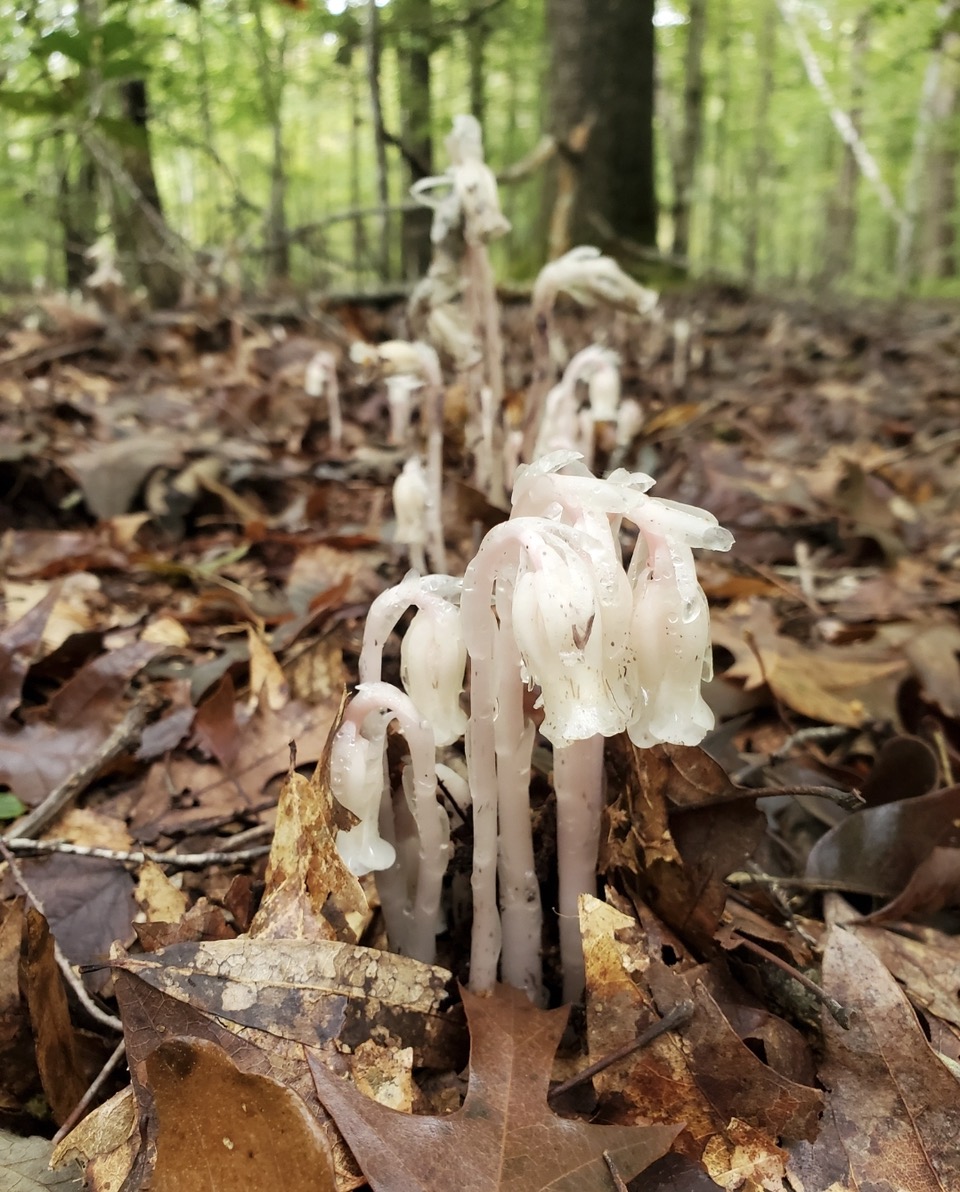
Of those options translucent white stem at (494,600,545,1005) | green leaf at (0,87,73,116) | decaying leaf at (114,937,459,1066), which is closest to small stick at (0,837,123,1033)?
decaying leaf at (114,937,459,1066)

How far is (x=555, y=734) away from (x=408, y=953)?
477 mm

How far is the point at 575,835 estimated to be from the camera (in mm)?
1111

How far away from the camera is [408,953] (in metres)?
1.20

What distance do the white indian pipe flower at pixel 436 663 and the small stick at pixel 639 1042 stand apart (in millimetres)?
376

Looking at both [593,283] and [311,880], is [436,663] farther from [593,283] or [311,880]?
[593,283]

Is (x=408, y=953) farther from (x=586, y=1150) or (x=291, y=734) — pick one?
(x=291, y=734)

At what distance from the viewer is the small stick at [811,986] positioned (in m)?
1.04

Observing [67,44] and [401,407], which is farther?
[401,407]

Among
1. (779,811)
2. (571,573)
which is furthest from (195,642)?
(571,573)

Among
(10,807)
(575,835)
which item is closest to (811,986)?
(575,835)

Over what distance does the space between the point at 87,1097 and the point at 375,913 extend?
15.4 inches

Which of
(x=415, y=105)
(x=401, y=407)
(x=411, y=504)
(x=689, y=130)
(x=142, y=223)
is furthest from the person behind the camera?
(x=689, y=130)

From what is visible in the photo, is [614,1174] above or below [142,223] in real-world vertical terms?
below

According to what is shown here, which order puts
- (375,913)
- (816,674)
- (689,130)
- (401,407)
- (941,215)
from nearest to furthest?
(375,913)
(816,674)
(401,407)
(689,130)
(941,215)
